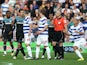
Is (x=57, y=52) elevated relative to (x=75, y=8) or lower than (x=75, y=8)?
lower

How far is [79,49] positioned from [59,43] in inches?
39.6

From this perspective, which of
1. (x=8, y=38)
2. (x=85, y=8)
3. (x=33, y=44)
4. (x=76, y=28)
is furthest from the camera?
(x=85, y=8)

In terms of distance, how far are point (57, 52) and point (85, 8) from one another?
23.2 ft

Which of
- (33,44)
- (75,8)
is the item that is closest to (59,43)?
(33,44)

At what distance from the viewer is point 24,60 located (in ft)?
69.0

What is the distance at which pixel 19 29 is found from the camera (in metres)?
22.0

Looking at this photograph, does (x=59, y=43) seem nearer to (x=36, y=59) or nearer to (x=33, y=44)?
(x=36, y=59)

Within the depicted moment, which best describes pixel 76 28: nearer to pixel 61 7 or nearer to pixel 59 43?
pixel 59 43

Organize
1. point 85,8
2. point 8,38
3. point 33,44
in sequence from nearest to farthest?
point 8,38
point 33,44
point 85,8

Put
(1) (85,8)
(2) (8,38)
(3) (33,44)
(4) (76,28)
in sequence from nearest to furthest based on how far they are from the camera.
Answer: (4) (76,28), (2) (8,38), (3) (33,44), (1) (85,8)

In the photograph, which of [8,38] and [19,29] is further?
[8,38]

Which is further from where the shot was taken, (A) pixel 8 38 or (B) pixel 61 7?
(B) pixel 61 7

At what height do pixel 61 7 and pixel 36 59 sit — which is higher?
pixel 61 7

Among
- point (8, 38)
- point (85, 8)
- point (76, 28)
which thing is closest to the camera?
point (76, 28)
